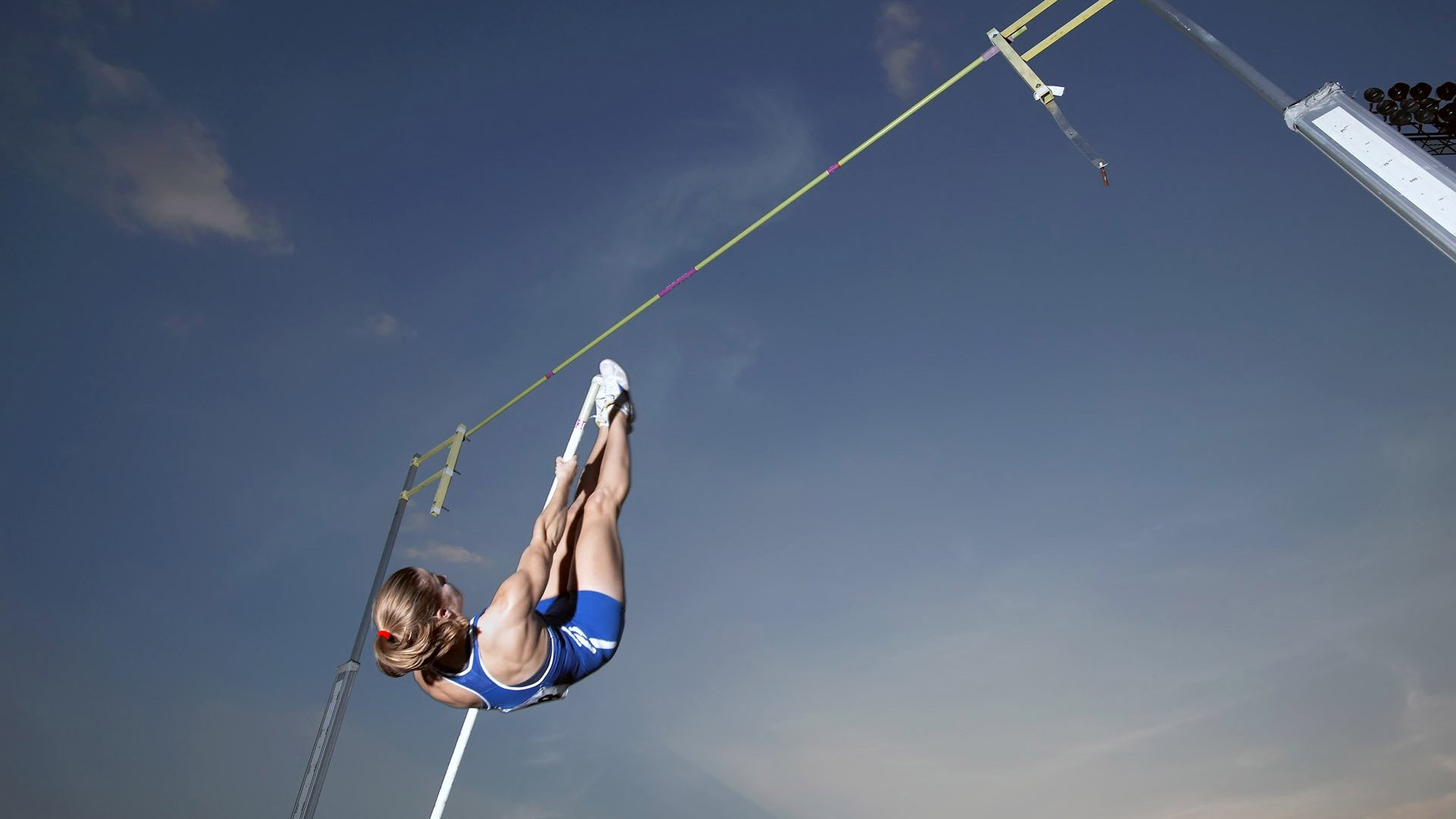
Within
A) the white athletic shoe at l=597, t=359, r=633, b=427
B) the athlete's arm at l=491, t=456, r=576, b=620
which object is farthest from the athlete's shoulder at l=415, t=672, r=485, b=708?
the white athletic shoe at l=597, t=359, r=633, b=427

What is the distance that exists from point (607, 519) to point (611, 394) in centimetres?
74

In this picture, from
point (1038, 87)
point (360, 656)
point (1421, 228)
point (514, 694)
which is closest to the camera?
point (1421, 228)

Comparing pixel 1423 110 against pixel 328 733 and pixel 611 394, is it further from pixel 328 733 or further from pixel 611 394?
pixel 328 733

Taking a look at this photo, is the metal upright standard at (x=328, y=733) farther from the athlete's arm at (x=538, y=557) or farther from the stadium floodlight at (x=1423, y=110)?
the stadium floodlight at (x=1423, y=110)

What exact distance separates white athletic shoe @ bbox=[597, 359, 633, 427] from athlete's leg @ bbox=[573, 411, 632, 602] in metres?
0.03

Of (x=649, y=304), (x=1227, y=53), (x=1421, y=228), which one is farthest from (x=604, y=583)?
(x=649, y=304)

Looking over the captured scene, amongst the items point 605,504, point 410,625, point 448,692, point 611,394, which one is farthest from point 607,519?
point 410,625

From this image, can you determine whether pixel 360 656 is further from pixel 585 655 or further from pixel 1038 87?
pixel 1038 87

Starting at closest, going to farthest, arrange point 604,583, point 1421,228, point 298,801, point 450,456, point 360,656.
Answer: point 1421,228, point 604,583, point 298,801, point 360,656, point 450,456

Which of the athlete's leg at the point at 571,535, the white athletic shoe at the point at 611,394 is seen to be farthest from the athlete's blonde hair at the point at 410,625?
the white athletic shoe at the point at 611,394

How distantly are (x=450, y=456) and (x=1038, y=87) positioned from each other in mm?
8742

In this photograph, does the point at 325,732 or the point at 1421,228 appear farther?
the point at 325,732

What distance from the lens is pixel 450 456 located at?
11.9 m

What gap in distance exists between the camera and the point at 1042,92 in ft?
19.3
